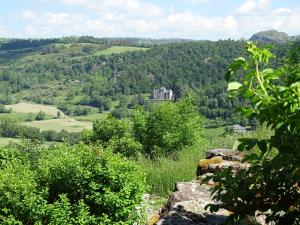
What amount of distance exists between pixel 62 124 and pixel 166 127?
454 feet

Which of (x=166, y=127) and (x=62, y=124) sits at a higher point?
(x=166, y=127)

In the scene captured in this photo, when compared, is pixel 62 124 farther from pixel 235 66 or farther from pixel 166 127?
pixel 235 66

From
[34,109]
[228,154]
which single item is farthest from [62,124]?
[228,154]

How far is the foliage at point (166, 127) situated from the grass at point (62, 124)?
4838 inches

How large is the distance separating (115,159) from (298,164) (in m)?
10.5

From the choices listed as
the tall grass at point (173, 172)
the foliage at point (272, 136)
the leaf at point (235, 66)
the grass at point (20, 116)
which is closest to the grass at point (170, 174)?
the tall grass at point (173, 172)

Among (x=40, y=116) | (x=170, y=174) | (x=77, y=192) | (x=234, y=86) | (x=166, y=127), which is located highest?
(x=234, y=86)

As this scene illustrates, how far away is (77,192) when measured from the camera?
42.3 ft

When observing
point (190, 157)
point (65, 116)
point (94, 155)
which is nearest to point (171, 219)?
point (94, 155)

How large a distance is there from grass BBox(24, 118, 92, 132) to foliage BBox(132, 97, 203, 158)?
123 meters

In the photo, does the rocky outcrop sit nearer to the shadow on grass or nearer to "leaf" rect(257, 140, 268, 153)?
the shadow on grass

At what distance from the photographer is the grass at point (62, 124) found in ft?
503

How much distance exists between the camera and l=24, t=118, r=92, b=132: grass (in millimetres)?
153325

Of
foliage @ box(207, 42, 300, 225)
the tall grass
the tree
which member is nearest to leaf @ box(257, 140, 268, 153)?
foliage @ box(207, 42, 300, 225)
